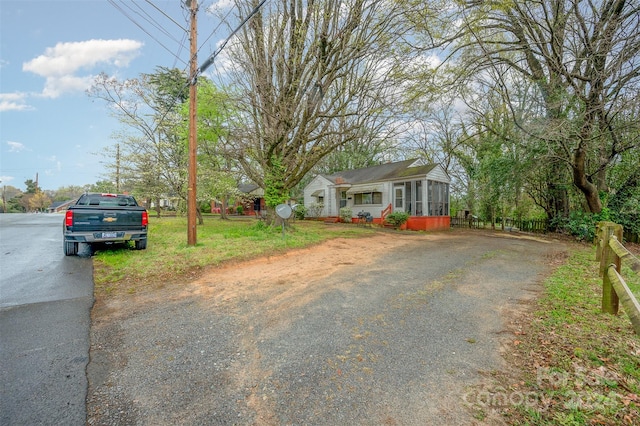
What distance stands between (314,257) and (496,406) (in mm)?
5853

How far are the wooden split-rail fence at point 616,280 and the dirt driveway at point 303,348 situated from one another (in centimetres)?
90

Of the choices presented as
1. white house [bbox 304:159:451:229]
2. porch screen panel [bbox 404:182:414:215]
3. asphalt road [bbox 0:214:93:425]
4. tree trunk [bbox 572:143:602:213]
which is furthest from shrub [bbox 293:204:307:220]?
asphalt road [bbox 0:214:93:425]

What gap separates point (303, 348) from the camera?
2.82 m

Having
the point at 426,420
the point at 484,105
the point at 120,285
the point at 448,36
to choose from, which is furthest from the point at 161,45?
the point at 484,105

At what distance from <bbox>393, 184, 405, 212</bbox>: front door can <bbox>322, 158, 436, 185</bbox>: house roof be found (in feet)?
2.36

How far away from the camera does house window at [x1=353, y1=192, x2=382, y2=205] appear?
61.3ft

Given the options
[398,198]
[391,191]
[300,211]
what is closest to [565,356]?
[398,198]

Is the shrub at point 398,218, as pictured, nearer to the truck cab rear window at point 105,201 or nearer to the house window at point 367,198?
the house window at point 367,198

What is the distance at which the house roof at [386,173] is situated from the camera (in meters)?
16.7

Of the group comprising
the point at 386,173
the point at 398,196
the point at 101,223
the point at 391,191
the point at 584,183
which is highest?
the point at 386,173

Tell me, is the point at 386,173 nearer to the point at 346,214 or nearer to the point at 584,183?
the point at 346,214

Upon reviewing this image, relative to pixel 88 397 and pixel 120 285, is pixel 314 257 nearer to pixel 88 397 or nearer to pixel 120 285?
pixel 120 285

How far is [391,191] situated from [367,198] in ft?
7.22

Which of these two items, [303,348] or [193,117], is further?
[193,117]
